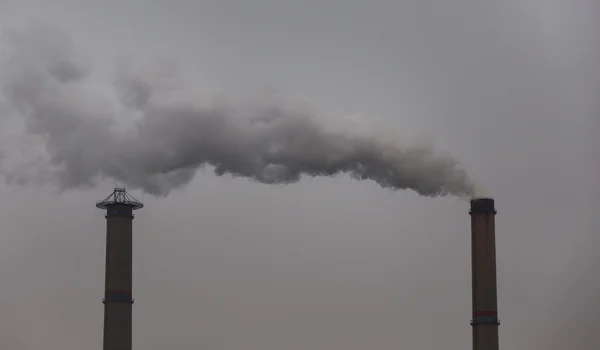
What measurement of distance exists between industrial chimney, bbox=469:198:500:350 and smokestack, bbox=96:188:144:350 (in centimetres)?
1857

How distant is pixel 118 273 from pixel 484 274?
19800 mm

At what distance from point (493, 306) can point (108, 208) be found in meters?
21.6

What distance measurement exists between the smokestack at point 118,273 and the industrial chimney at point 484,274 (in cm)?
1857

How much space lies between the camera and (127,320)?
246 feet

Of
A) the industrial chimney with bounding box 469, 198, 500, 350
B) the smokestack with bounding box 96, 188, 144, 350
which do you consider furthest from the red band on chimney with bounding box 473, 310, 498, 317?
the smokestack with bounding box 96, 188, 144, 350

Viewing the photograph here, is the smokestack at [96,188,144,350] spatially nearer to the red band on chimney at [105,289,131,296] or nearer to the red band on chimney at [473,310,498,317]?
the red band on chimney at [105,289,131,296]

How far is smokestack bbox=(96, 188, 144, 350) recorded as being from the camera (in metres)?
74.9

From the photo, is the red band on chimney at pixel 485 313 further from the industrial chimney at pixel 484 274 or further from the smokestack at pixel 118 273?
the smokestack at pixel 118 273

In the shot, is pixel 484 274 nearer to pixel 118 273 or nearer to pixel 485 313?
pixel 485 313

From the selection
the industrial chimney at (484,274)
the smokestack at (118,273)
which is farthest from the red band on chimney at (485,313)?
the smokestack at (118,273)

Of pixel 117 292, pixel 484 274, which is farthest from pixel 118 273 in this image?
pixel 484 274

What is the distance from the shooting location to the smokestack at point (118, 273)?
2948 inches

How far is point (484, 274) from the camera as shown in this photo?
73.8 meters

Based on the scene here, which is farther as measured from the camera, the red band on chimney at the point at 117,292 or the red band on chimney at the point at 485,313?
the red band on chimney at the point at 117,292
